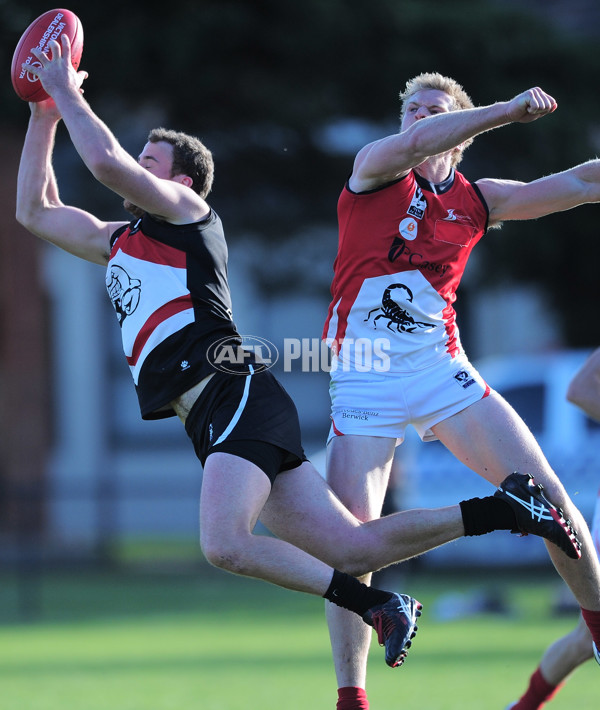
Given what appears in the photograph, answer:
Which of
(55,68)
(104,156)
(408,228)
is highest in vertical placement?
(55,68)


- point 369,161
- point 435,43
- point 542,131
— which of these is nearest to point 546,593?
point 542,131

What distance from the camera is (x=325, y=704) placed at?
8078mm

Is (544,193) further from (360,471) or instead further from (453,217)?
(360,471)

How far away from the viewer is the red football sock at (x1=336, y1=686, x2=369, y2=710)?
19.2 feet

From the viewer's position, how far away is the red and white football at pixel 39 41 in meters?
5.94

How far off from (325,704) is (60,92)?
4.49 metres

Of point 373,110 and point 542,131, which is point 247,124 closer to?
point 373,110

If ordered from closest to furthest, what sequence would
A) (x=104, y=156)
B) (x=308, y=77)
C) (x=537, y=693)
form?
1. (x=104, y=156)
2. (x=537, y=693)
3. (x=308, y=77)

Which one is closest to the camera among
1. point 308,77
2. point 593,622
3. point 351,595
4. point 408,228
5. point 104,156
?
point 104,156

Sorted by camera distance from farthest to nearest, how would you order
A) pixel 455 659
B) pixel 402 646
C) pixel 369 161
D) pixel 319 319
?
pixel 319 319 < pixel 455 659 < pixel 369 161 < pixel 402 646

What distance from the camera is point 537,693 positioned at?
6.66 m

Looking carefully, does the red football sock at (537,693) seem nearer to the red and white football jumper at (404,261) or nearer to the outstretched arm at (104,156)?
the red and white football jumper at (404,261)

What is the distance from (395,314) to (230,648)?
19.5 ft

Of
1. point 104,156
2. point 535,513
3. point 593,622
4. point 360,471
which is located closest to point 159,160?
point 104,156
